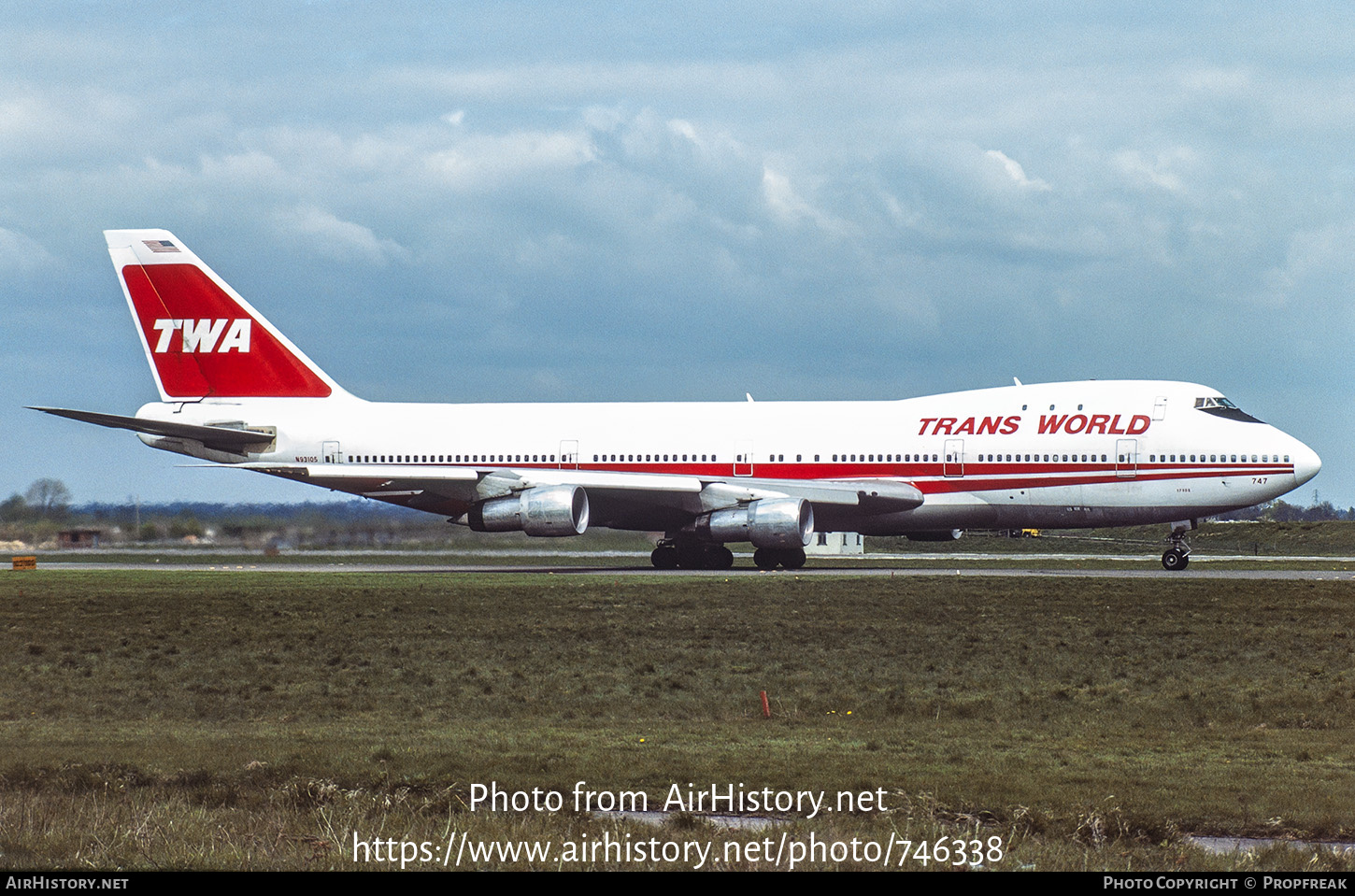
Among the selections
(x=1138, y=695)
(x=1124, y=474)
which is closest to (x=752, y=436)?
(x=1124, y=474)

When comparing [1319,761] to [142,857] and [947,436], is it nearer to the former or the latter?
[142,857]

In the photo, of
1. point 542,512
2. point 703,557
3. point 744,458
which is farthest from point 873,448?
point 542,512

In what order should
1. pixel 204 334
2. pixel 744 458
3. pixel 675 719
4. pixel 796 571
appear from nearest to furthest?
pixel 675 719 → pixel 796 571 → pixel 744 458 → pixel 204 334

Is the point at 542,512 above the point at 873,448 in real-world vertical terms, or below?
below

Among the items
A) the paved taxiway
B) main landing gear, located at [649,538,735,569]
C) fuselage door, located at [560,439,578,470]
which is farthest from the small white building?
fuselage door, located at [560,439,578,470]

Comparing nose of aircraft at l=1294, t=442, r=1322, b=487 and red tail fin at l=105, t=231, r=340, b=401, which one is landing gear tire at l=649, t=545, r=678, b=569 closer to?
red tail fin at l=105, t=231, r=340, b=401

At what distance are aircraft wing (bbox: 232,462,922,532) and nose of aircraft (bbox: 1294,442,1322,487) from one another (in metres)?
10.1

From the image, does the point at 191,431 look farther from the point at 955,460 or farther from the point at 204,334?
the point at 955,460

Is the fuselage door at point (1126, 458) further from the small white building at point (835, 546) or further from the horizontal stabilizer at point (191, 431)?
the horizontal stabilizer at point (191, 431)

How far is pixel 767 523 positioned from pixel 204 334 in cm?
2011

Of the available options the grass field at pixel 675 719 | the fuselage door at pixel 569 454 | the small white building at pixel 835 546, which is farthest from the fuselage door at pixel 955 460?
the small white building at pixel 835 546

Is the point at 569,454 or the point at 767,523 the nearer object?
the point at 767,523

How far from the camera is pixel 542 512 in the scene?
39062 millimetres
